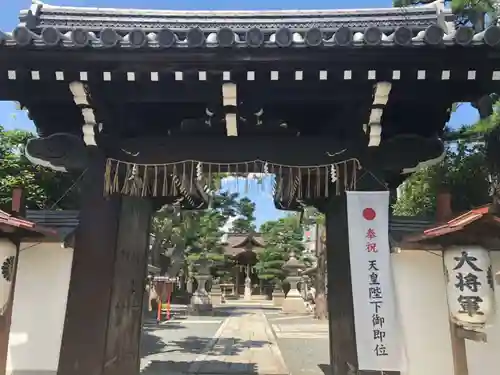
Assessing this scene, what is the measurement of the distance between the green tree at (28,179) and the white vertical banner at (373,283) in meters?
7.51

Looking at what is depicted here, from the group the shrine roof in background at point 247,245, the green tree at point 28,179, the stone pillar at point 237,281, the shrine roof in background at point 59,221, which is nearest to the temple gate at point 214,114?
the shrine roof in background at point 59,221

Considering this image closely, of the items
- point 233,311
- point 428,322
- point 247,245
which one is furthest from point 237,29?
point 247,245

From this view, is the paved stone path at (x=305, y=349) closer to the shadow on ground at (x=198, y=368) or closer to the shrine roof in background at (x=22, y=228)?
the shadow on ground at (x=198, y=368)

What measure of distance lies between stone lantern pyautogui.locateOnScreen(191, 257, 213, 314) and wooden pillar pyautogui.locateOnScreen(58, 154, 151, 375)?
883 inches

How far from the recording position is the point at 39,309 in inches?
199

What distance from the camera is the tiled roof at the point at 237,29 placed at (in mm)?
4172

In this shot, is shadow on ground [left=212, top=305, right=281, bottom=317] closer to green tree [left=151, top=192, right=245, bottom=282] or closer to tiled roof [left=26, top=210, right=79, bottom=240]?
green tree [left=151, top=192, right=245, bottom=282]

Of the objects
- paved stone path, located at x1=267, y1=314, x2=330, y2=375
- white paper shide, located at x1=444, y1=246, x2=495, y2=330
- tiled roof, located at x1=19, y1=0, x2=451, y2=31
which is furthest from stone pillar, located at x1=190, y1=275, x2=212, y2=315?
white paper shide, located at x1=444, y1=246, x2=495, y2=330

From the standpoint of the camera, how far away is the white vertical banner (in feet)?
15.4

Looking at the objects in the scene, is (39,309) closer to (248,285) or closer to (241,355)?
(241,355)

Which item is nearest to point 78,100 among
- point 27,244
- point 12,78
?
point 12,78

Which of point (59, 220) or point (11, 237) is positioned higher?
point (59, 220)

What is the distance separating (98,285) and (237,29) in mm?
3423

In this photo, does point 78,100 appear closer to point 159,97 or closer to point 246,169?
point 159,97
